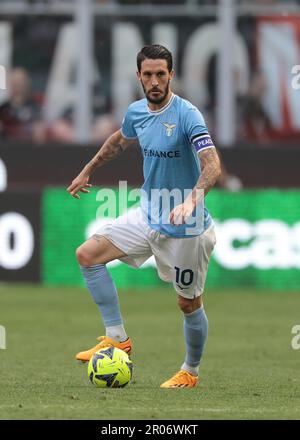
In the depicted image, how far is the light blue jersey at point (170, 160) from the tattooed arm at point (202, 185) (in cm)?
15

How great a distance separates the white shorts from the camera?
9609 mm

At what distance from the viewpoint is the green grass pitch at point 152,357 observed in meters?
8.37

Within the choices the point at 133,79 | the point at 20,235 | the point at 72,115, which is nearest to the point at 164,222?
the point at 20,235

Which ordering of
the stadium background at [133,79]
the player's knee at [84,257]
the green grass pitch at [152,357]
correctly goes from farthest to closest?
the stadium background at [133,79]
the player's knee at [84,257]
the green grass pitch at [152,357]

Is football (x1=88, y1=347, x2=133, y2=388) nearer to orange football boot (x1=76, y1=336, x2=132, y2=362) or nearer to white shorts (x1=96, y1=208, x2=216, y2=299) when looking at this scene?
orange football boot (x1=76, y1=336, x2=132, y2=362)

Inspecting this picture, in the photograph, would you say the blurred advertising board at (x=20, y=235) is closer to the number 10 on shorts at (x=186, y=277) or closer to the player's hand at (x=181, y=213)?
the number 10 on shorts at (x=186, y=277)

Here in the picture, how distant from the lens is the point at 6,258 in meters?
18.2

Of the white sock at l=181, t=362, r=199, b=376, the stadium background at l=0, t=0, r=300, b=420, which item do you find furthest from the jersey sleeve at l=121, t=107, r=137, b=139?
the stadium background at l=0, t=0, r=300, b=420

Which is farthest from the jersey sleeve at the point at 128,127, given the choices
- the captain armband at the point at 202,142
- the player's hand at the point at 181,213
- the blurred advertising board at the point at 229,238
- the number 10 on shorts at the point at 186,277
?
the blurred advertising board at the point at 229,238

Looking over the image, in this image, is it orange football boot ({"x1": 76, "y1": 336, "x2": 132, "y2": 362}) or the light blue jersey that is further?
orange football boot ({"x1": 76, "y1": 336, "x2": 132, "y2": 362})

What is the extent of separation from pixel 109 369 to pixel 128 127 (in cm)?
178

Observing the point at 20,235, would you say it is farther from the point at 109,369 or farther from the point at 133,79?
the point at 109,369

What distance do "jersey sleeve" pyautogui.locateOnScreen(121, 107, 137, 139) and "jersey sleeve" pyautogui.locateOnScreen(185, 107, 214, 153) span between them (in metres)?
0.59
